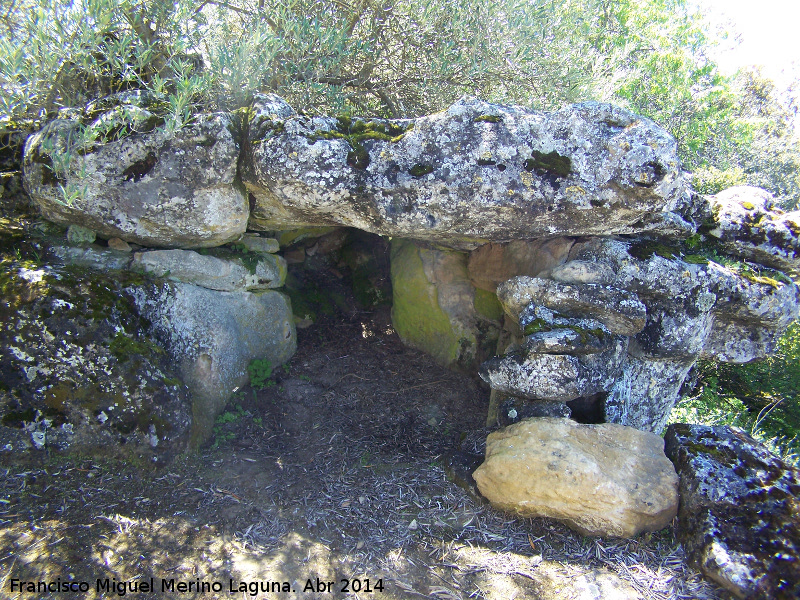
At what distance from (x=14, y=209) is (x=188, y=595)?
3.47m

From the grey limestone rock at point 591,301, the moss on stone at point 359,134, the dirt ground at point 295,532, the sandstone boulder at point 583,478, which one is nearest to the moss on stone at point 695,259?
the grey limestone rock at point 591,301

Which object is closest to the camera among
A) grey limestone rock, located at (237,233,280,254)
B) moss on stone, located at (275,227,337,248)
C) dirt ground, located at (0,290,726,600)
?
dirt ground, located at (0,290,726,600)

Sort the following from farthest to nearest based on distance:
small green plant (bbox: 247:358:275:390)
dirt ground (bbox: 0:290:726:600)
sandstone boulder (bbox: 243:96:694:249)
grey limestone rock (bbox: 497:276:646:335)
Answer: small green plant (bbox: 247:358:275:390)
grey limestone rock (bbox: 497:276:646:335)
sandstone boulder (bbox: 243:96:694:249)
dirt ground (bbox: 0:290:726:600)

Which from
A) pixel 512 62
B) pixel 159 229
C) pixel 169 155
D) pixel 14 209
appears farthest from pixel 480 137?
pixel 14 209

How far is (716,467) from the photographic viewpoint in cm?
342

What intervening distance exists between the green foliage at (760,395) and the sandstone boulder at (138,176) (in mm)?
5302

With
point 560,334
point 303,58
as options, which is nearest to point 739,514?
point 560,334

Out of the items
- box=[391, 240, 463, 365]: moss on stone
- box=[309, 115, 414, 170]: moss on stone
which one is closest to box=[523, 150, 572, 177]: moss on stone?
box=[309, 115, 414, 170]: moss on stone

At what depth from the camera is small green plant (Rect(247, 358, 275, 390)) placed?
4.79 m

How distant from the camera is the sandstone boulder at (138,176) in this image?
12.0 feet

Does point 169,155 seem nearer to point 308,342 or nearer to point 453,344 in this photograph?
point 308,342

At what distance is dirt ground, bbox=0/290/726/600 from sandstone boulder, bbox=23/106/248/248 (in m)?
1.78

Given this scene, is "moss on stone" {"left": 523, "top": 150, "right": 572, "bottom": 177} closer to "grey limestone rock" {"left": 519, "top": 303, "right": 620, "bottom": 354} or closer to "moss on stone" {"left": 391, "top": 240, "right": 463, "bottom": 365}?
"grey limestone rock" {"left": 519, "top": 303, "right": 620, "bottom": 354}

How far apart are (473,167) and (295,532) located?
9.68 ft
